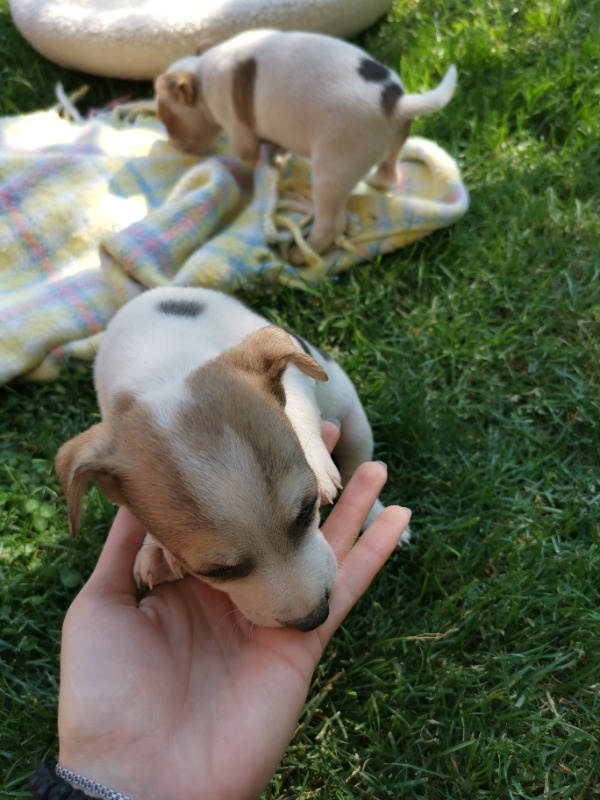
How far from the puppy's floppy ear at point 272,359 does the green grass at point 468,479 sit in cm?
145

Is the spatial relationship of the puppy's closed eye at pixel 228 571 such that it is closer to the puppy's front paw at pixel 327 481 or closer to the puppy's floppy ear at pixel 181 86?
the puppy's front paw at pixel 327 481

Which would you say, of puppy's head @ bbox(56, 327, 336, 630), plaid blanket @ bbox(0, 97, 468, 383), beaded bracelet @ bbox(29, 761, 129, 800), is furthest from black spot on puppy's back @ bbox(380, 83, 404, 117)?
beaded bracelet @ bbox(29, 761, 129, 800)

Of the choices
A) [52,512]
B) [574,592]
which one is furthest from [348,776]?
[52,512]

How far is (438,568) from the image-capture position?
3.55m

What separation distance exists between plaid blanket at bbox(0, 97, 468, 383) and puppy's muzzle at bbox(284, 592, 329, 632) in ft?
8.66

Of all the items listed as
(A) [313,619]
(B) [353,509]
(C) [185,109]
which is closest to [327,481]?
(B) [353,509]

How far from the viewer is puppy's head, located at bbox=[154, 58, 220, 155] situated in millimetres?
5609

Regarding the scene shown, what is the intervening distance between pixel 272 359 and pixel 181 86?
13.0 feet

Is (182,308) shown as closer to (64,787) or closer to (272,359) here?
(272,359)

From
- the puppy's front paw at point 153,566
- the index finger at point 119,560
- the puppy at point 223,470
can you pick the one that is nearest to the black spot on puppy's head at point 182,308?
the puppy at point 223,470

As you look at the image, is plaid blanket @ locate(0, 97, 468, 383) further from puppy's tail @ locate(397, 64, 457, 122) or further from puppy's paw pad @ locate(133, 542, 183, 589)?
puppy's paw pad @ locate(133, 542, 183, 589)

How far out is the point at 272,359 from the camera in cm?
258

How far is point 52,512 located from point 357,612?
1.84 m

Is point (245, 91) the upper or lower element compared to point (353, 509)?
upper
